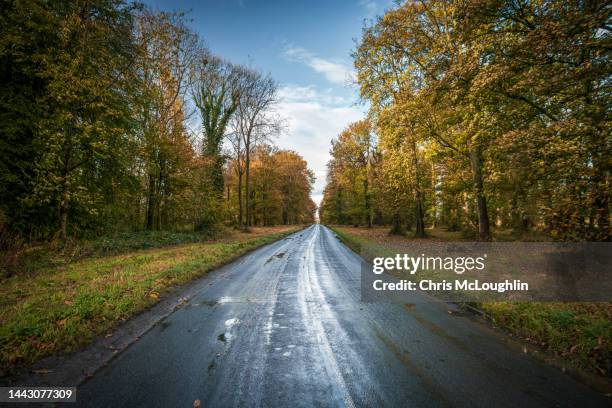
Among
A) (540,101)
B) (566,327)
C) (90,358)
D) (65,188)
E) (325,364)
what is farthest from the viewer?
(65,188)

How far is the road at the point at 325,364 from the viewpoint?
278cm

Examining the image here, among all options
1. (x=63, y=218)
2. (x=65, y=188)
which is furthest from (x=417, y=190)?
(x=63, y=218)

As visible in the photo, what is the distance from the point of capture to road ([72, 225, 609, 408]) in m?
2.78

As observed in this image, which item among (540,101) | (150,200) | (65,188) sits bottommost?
(150,200)

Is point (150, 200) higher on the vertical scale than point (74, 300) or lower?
higher

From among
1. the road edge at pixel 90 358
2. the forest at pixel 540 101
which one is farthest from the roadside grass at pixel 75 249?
the forest at pixel 540 101

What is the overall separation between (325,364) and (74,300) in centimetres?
548

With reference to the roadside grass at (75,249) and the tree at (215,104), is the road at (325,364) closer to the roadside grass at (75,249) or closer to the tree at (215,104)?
the roadside grass at (75,249)

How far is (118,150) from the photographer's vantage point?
44.6 feet

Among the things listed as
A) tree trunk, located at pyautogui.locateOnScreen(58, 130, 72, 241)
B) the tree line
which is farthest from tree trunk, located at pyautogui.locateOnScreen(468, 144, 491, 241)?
tree trunk, located at pyautogui.locateOnScreen(58, 130, 72, 241)

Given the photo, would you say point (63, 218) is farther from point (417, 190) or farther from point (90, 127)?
point (417, 190)

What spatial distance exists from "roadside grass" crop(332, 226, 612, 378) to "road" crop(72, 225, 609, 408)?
1.76 feet

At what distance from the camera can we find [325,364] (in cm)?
342

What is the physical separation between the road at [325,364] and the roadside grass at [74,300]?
3.47 ft
